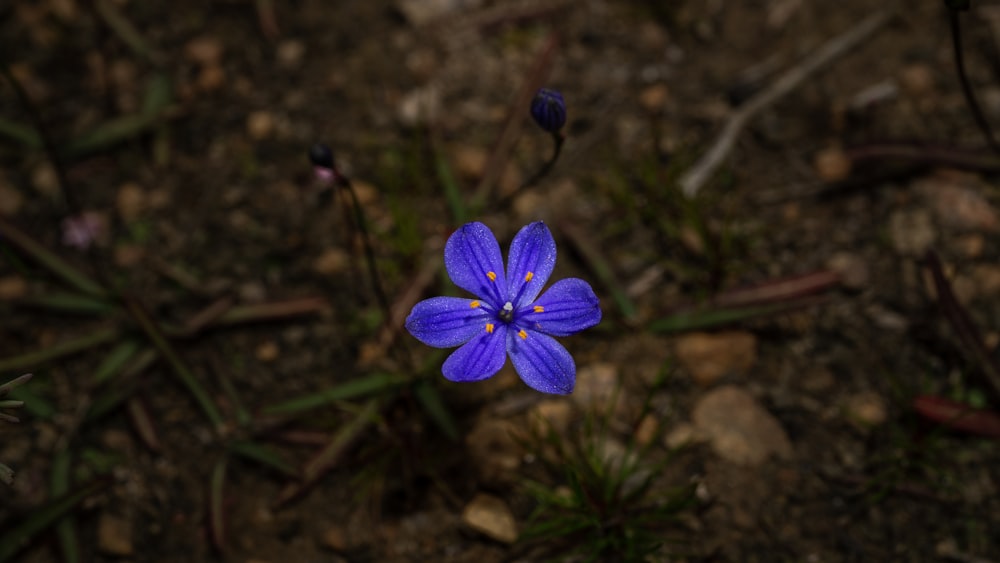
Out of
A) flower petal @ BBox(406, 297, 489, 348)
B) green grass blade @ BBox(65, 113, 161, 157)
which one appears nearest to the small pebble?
green grass blade @ BBox(65, 113, 161, 157)

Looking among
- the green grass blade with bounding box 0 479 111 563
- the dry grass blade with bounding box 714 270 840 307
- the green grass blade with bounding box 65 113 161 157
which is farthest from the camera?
the green grass blade with bounding box 65 113 161 157

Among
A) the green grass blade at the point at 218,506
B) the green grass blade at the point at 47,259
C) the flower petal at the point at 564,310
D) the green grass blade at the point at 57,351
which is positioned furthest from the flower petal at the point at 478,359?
the green grass blade at the point at 47,259

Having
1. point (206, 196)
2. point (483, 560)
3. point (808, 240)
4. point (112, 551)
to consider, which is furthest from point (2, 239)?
point (808, 240)

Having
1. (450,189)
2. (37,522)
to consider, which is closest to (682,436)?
(450,189)

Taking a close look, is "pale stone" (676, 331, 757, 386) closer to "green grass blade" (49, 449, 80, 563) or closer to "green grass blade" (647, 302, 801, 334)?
"green grass blade" (647, 302, 801, 334)

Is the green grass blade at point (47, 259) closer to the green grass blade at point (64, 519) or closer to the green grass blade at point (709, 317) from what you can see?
the green grass blade at point (64, 519)

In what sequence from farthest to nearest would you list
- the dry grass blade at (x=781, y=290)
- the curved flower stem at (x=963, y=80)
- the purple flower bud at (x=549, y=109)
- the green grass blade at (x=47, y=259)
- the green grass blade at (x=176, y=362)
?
the green grass blade at (x=47, y=259)
the dry grass blade at (x=781, y=290)
the green grass blade at (x=176, y=362)
the curved flower stem at (x=963, y=80)
the purple flower bud at (x=549, y=109)

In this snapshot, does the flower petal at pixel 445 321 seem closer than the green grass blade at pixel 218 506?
Yes
